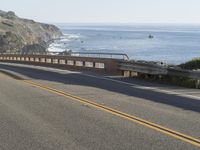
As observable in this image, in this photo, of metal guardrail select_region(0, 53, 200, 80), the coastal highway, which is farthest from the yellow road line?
metal guardrail select_region(0, 53, 200, 80)

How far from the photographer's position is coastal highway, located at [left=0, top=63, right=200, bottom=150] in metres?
9.18

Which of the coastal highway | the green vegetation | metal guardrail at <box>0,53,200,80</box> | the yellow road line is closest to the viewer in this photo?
the coastal highway

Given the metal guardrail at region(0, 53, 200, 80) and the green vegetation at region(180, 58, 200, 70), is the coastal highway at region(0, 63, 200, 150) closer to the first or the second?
the metal guardrail at region(0, 53, 200, 80)

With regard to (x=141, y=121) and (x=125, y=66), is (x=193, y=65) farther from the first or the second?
(x=141, y=121)

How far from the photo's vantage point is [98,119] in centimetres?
1176

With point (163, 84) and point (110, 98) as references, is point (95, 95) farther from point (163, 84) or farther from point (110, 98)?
point (163, 84)

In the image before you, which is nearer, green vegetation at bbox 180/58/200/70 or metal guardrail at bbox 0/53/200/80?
metal guardrail at bbox 0/53/200/80

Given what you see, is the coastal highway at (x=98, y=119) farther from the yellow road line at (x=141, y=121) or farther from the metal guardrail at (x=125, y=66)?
the metal guardrail at (x=125, y=66)

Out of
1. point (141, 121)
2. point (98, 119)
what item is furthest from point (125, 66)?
point (141, 121)

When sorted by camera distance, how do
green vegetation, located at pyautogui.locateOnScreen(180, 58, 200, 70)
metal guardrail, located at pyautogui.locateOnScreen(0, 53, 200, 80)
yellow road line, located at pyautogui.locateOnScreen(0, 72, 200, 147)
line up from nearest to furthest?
yellow road line, located at pyautogui.locateOnScreen(0, 72, 200, 147) < metal guardrail, located at pyautogui.locateOnScreen(0, 53, 200, 80) < green vegetation, located at pyautogui.locateOnScreen(180, 58, 200, 70)

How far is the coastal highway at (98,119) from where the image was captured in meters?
9.18

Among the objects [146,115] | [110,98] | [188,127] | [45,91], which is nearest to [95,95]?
[110,98]

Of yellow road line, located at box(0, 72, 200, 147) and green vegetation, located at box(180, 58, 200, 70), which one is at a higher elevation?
green vegetation, located at box(180, 58, 200, 70)

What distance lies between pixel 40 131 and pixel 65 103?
4437 millimetres
